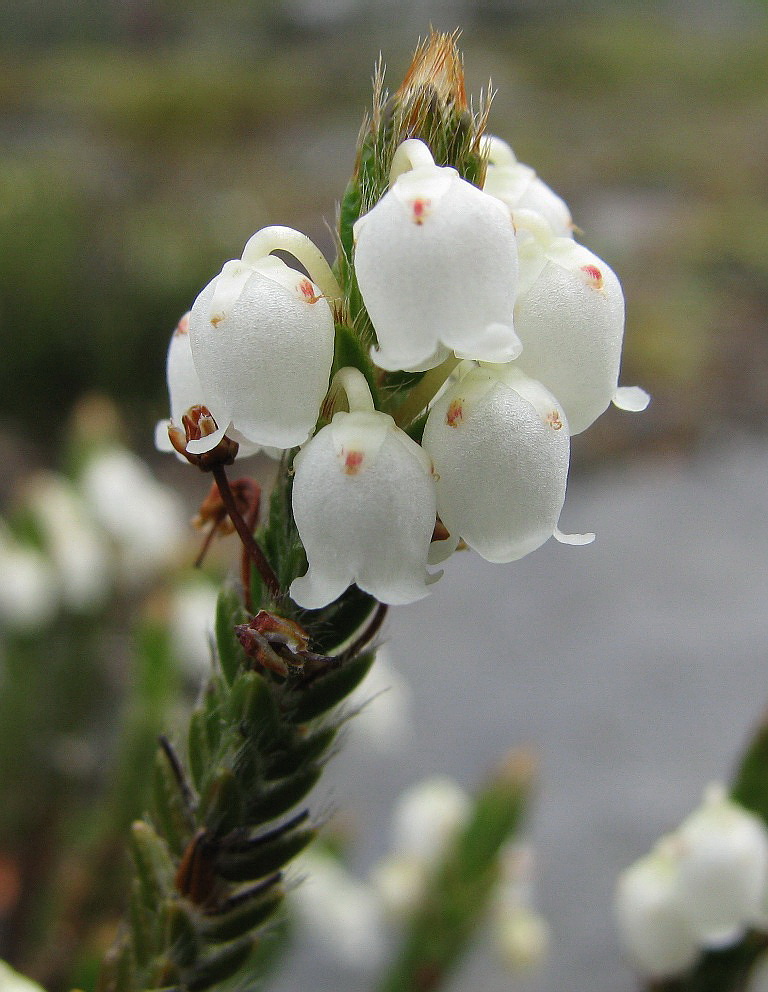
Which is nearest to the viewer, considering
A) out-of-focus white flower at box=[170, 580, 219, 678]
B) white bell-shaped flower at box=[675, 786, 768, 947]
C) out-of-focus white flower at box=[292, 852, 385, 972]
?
white bell-shaped flower at box=[675, 786, 768, 947]

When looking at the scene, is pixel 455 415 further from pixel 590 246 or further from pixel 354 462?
pixel 590 246

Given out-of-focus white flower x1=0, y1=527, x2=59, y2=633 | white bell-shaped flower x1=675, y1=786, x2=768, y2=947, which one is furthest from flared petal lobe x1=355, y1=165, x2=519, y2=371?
out-of-focus white flower x1=0, y1=527, x2=59, y2=633

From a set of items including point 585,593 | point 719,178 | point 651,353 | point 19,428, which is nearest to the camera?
point 585,593

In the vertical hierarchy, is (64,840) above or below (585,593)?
above

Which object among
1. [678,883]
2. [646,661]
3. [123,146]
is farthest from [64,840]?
[123,146]

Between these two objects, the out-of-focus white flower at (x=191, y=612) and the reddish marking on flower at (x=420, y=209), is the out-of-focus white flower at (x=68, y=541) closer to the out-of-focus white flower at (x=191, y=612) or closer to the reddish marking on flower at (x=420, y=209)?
the out-of-focus white flower at (x=191, y=612)

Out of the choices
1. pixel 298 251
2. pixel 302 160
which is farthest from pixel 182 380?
pixel 302 160

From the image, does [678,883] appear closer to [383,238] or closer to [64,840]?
[383,238]

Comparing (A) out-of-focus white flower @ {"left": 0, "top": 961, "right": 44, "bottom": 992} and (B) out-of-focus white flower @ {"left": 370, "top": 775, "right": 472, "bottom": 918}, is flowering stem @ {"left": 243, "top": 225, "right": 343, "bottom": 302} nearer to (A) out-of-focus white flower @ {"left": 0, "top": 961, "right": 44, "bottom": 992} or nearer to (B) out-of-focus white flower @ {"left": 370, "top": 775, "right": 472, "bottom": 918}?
(A) out-of-focus white flower @ {"left": 0, "top": 961, "right": 44, "bottom": 992}
